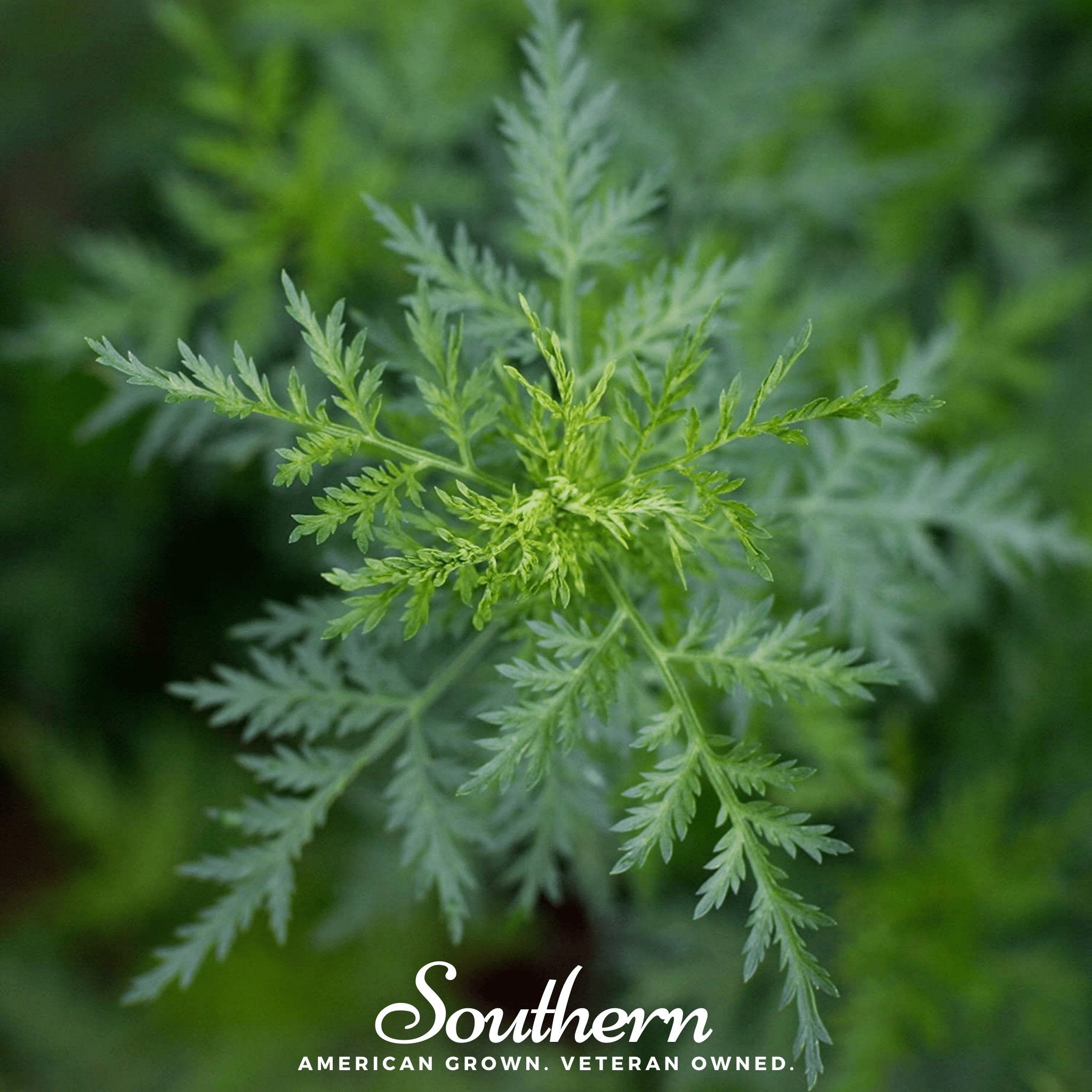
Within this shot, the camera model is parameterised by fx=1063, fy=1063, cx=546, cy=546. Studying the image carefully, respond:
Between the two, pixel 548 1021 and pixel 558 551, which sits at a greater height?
pixel 558 551

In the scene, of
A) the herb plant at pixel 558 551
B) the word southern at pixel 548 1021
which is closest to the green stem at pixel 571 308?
the herb plant at pixel 558 551

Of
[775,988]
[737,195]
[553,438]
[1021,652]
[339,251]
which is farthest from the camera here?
[1021,652]

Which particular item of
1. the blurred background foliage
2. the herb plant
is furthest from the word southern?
the herb plant

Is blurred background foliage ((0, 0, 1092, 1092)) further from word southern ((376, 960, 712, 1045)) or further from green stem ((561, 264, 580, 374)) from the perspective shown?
green stem ((561, 264, 580, 374))

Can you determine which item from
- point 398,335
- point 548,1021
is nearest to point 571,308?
point 398,335

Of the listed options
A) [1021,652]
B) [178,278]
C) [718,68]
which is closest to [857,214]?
[718,68]

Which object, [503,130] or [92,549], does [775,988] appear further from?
[92,549]

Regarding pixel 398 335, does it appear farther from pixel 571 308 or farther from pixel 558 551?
pixel 558 551
